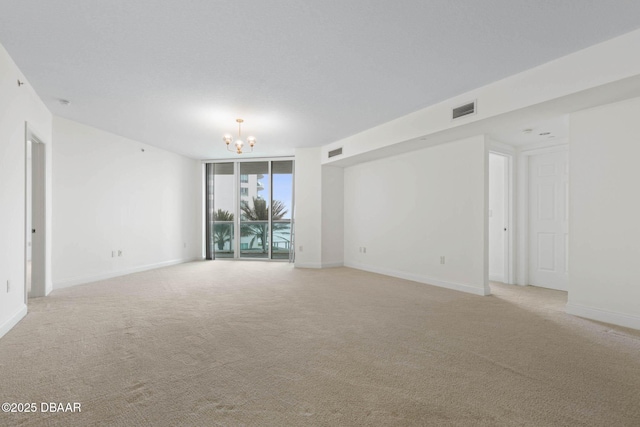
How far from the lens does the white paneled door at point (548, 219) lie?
200 inches

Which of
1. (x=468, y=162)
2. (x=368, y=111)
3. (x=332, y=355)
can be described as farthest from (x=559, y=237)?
(x=332, y=355)

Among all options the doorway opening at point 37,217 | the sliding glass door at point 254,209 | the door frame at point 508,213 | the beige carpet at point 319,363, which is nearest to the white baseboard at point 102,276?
the doorway opening at point 37,217

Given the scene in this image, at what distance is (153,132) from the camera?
5.98 m

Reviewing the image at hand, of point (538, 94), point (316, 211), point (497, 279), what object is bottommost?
point (497, 279)

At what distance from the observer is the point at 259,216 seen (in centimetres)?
852

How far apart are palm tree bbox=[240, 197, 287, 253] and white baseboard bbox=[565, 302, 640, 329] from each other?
20.1 feet

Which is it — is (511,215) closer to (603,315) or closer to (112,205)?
(603,315)

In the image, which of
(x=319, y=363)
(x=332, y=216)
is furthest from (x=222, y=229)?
(x=319, y=363)

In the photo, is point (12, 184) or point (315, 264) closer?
point (12, 184)

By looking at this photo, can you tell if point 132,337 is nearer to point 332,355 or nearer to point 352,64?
point 332,355

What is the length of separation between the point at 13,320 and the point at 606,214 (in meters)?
6.26

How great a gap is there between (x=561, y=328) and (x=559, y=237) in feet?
8.03

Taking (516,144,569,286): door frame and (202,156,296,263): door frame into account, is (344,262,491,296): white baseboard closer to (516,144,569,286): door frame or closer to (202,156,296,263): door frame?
(516,144,569,286): door frame

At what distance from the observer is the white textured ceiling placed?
2.46 m
